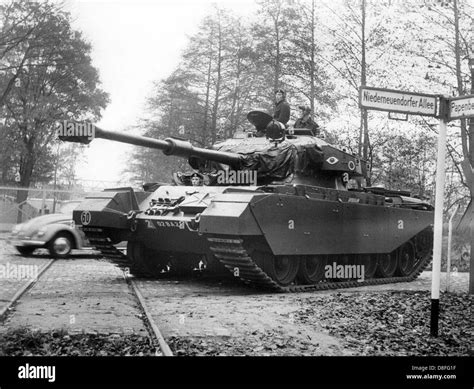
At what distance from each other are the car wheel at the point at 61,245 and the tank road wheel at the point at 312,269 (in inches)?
251

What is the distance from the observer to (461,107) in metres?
5.74

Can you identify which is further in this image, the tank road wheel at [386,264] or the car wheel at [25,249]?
the car wheel at [25,249]

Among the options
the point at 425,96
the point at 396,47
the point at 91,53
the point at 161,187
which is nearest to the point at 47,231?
the point at 161,187

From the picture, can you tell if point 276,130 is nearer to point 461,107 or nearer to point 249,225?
point 249,225

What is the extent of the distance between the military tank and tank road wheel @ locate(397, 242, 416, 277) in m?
0.59

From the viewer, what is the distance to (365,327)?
6.42 meters

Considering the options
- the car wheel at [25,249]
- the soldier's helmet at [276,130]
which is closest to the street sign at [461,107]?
the soldier's helmet at [276,130]

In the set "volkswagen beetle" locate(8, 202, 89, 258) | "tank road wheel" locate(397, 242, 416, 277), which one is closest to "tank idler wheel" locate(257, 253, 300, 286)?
"tank road wheel" locate(397, 242, 416, 277)

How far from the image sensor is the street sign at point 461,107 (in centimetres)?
566

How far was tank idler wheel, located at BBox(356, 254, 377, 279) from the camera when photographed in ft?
40.8

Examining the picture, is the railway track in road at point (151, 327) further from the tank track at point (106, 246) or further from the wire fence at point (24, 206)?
the wire fence at point (24, 206)
